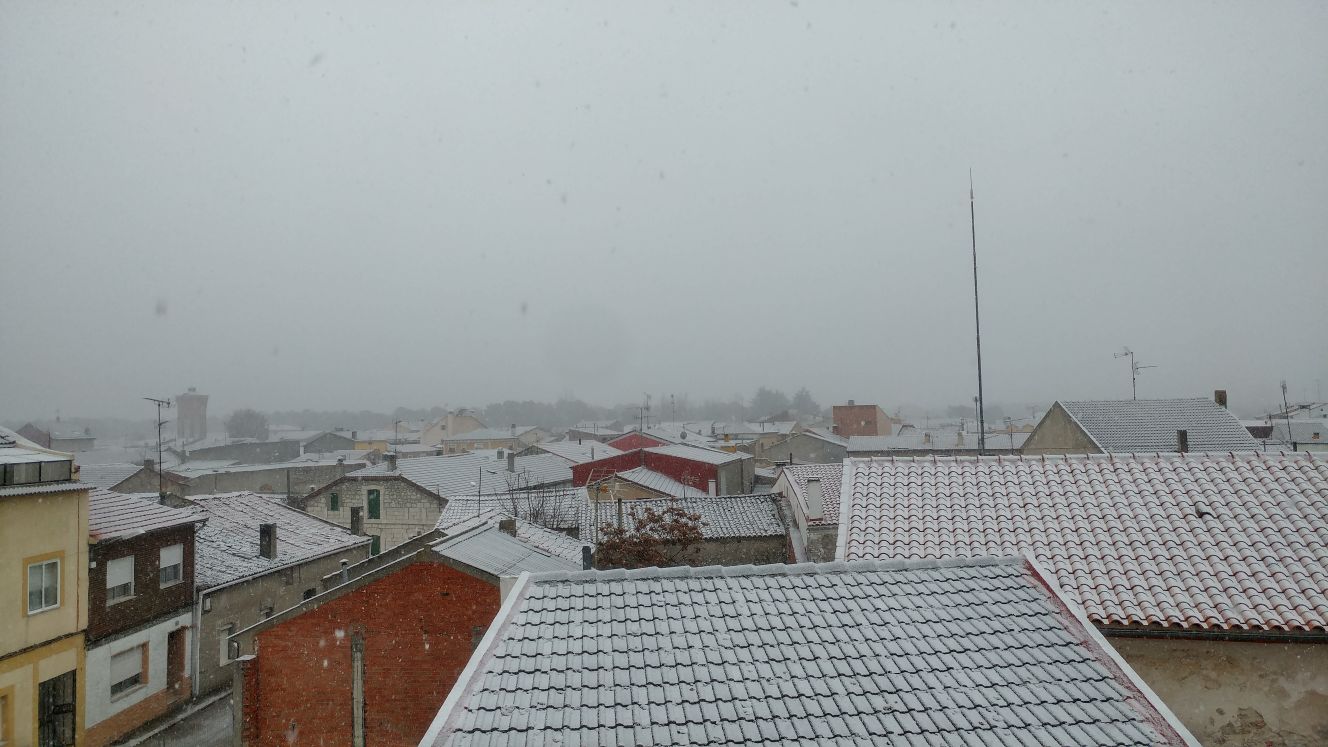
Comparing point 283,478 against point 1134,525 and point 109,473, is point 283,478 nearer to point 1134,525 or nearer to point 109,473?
point 109,473

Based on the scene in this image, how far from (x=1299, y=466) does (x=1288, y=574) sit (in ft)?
9.80

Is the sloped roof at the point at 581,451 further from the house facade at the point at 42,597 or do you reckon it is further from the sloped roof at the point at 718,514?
the house facade at the point at 42,597

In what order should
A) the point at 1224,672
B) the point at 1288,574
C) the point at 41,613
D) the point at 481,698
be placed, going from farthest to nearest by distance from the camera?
the point at 41,613, the point at 1288,574, the point at 1224,672, the point at 481,698

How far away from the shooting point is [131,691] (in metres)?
15.5

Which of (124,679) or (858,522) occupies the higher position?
(858,522)

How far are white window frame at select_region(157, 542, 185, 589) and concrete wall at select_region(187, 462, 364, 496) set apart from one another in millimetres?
31254

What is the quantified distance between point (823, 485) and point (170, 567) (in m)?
20.1

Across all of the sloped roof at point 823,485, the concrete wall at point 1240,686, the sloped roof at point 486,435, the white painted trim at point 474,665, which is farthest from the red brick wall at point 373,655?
the sloped roof at point 486,435

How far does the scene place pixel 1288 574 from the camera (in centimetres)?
785

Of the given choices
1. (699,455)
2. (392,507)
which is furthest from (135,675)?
(699,455)

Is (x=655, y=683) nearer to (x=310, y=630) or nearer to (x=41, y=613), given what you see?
(x=310, y=630)

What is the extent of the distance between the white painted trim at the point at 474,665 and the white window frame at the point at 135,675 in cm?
1414

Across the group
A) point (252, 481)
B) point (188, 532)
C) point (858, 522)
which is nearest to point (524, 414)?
point (252, 481)

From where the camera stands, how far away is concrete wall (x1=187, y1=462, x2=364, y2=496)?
4691 cm
